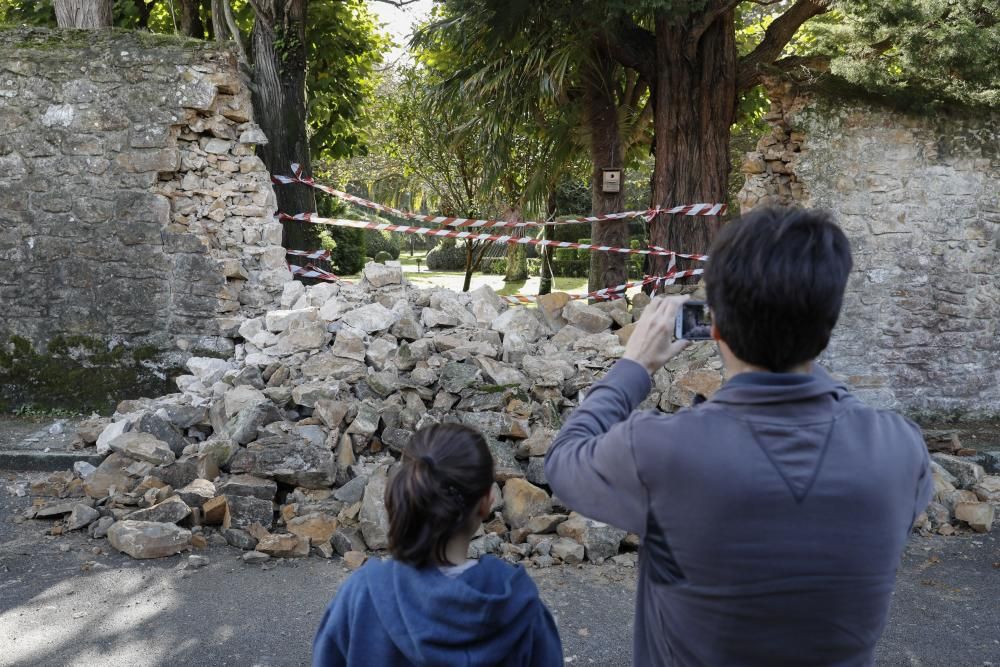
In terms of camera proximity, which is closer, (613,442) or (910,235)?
(613,442)

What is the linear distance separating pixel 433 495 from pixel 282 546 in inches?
130

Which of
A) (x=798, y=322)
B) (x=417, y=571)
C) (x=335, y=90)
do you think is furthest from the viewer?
(x=335, y=90)

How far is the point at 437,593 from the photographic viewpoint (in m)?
1.85

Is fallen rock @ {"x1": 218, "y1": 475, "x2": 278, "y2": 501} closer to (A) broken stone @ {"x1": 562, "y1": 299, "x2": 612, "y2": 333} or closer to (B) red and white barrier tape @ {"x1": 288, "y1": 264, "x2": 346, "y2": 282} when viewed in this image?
(A) broken stone @ {"x1": 562, "y1": 299, "x2": 612, "y2": 333}

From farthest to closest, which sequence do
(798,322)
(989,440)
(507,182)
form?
(507,182)
(989,440)
(798,322)

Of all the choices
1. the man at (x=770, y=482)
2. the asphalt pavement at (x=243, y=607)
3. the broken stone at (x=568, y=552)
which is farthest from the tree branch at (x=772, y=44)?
the man at (x=770, y=482)

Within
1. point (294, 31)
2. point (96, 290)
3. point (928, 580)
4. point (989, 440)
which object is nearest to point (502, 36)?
point (294, 31)

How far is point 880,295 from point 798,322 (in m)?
6.55

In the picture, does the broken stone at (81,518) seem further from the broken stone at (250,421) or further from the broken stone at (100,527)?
the broken stone at (250,421)

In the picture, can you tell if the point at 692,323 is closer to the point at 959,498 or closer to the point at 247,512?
the point at 247,512

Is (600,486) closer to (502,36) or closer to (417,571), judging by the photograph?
(417,571)

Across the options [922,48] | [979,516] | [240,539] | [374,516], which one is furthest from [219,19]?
[979,516]

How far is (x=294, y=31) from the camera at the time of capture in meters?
8.60

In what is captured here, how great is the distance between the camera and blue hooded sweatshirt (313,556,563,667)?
6.06ft
